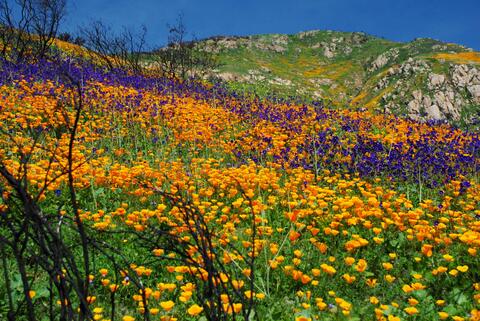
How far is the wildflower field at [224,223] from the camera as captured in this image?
1.78 m

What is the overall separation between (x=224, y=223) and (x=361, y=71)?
51.3 m

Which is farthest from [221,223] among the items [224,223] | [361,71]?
[361,71]

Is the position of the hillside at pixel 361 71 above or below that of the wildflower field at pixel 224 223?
above

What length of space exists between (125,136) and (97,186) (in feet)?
14.1

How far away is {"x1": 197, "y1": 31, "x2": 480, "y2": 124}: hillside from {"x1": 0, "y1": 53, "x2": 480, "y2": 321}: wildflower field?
7.93m

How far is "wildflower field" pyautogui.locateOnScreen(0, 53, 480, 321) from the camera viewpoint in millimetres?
1780

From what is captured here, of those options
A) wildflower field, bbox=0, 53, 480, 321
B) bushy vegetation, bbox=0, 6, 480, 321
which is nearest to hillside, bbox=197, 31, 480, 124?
bushy vegetation, bbox=0, 6, 480, 321

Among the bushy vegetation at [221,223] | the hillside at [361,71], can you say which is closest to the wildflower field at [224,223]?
the bushy vegetation at [221,223]

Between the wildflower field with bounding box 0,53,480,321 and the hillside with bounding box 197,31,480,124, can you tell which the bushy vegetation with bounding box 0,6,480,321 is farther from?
the hillside with bounding box 197,31,480,124

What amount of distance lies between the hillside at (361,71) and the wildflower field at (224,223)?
26.0ft

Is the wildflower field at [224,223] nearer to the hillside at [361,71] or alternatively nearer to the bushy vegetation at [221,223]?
the bushy vegetation at [221,223]

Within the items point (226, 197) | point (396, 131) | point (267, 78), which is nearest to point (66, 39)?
point (267, 78)

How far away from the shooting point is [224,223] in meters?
5.92

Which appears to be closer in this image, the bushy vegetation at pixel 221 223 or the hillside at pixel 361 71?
the bushy vegetation at pixel 221 223
